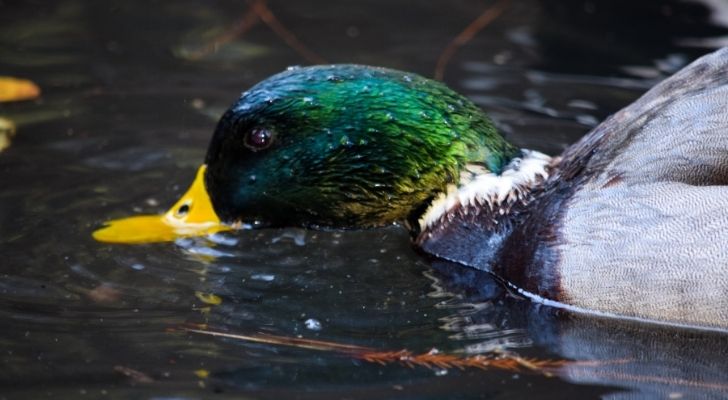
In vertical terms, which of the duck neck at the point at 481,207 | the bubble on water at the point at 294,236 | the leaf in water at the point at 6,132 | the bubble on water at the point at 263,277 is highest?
the duck neck at the point at 481,207

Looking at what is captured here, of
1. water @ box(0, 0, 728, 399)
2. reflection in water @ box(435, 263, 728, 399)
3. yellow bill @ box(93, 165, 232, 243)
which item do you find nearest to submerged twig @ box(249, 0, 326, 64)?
water @ box(0, 0, 728, 399)

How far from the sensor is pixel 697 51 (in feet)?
23.6

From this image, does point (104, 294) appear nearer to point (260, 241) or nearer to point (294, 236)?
point (260, 241)

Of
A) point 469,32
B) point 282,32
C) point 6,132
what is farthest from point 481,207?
point 282,32

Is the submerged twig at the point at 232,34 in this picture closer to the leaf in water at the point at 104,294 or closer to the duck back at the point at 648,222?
the leaf in water at the point at 104,294

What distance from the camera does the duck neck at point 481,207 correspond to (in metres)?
4.94

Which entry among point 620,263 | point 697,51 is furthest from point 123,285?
point 697,51

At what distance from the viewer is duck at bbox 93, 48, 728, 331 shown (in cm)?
436

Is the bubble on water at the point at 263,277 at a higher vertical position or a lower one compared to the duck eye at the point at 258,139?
lower

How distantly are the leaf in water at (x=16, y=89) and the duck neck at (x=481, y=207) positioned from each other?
268 cm

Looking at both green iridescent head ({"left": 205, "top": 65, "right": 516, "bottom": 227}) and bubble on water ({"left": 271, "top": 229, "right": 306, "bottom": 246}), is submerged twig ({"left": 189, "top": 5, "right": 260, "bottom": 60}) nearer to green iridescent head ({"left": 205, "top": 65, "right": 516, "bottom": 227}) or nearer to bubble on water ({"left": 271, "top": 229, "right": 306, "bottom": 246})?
bubble on water ({"left": 271, "top": 229, "right": 306, "bottom": 246})

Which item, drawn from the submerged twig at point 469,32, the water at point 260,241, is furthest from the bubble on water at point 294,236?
the submerged twig at point 469,32

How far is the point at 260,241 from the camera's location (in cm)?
526

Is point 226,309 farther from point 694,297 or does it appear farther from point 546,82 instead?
point 546,82
